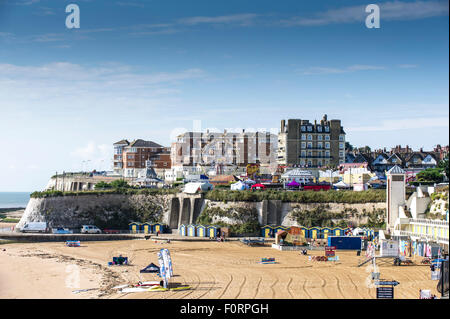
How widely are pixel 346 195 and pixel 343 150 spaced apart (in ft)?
138

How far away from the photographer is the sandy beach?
29.1 m

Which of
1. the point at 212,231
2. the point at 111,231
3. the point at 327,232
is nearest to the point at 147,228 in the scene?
the point at 111,231

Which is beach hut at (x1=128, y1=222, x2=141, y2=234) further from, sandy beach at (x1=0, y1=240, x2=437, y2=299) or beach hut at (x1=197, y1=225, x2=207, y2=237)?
sandy beach at (x1=0, y1=240, x2=437, y2=299)

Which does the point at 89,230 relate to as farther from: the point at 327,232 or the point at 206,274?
the point at 206,274

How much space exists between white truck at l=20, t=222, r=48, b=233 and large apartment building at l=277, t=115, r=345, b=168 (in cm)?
4695

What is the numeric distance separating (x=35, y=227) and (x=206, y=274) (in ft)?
98.6

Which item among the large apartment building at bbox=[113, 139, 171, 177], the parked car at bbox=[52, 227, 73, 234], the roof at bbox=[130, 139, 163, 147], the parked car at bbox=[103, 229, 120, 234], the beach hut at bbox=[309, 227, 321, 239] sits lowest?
the parked car at bbox=[103, 229, 120, 234]

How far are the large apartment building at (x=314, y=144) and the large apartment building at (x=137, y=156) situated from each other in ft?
78.3

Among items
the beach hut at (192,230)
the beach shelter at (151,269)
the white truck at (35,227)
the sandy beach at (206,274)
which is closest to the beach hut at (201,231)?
the beach hut at (192,230)

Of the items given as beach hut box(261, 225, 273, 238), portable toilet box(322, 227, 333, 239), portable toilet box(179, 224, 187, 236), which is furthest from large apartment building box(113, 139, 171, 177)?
portable toilet box(322, 227, 333, 239)
